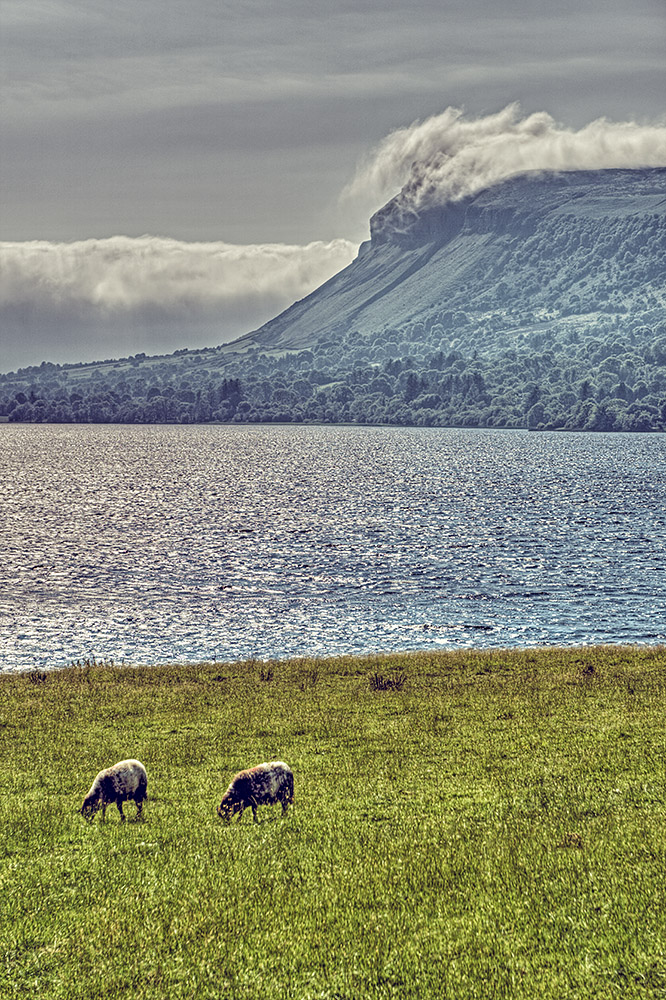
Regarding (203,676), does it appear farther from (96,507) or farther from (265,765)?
(96,507)

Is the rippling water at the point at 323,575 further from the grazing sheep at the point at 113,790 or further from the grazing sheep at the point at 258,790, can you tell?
the grazing sheep at the point at 258,790

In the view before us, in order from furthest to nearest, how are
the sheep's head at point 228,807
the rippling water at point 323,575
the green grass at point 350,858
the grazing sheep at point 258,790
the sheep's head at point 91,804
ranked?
the rippling water at point 323,575 → the sheep's head at point 91,804 → the grazing sheep at point 258,790 → the sheep's head at point 228,807 → the green grass at point 350,858

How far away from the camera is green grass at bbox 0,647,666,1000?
14.9 m

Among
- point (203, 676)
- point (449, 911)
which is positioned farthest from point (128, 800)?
point (203, 676)

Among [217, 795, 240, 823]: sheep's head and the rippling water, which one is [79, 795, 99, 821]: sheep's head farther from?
the rippling water

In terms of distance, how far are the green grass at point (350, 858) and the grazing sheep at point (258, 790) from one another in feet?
1.06

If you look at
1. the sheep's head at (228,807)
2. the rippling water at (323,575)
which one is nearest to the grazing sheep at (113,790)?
the sheep's head at (228,807)

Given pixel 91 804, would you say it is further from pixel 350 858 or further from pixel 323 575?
pixel 323 575

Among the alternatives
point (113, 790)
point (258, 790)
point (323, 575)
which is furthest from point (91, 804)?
point (323, 575)

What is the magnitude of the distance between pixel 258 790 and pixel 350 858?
3.59 m

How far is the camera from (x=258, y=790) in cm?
2167

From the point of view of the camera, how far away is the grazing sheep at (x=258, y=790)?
70.8 feet

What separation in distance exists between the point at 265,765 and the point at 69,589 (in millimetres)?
57428

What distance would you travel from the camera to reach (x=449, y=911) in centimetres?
1662
